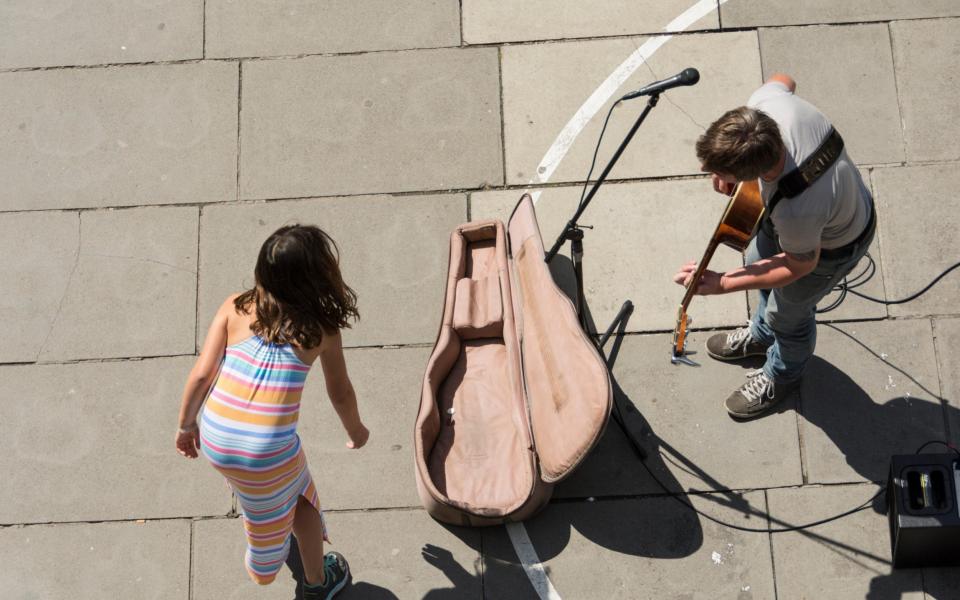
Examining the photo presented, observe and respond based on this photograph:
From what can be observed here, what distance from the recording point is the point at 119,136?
5.62m

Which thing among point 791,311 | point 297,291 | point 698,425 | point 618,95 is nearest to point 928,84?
point 618,95

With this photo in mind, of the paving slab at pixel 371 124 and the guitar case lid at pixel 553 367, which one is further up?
the paving slab at pixel 371 124

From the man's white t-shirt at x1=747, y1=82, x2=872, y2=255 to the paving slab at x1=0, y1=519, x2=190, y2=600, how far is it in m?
3.48

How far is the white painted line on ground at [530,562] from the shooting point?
452 centimetres

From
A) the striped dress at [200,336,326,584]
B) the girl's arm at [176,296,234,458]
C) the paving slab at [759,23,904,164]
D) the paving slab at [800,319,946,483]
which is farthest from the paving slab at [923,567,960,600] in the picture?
the girl's arm at [176,296,234,458]

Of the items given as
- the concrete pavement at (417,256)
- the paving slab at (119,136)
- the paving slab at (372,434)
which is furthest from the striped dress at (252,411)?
the paving slab at (119,136)

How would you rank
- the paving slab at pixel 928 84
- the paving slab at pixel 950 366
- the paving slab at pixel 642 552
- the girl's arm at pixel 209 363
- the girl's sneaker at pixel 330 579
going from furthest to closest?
the paving slab at pixel 928 84, the paving slab at pixel 950 366, the paving slab at pixel 642 552, the girl's sneaker at pixel 330 579, the girl's arm at pixel 209 363

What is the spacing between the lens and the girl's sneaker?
4406 mm

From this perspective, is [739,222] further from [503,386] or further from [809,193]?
[503,386]

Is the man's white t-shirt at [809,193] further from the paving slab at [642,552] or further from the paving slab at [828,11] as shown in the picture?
the paving slab at [828,11]

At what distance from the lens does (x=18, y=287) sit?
17.5 feet

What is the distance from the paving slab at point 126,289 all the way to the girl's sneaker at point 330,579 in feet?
5.10

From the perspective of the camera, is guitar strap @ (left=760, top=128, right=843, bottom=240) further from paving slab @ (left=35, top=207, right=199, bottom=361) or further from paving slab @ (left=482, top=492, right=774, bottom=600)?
paving slab @ (left=35, top=207, right=199, bottom=361)

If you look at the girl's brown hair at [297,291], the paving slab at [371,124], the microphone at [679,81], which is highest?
the paving slab at [371,124]
